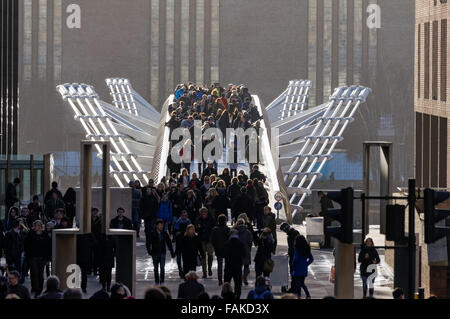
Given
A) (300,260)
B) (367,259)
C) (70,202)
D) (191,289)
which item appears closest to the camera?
(191,289)

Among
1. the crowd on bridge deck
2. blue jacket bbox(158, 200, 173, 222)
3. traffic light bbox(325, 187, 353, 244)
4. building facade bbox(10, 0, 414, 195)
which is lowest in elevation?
blue jacket bbox(158, 200, 173, 222)

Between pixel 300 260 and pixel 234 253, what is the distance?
1092 millimetres

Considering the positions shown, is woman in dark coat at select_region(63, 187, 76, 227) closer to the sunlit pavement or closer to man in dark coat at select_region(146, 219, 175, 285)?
the sunlit pavement

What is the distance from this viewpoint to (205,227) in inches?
953

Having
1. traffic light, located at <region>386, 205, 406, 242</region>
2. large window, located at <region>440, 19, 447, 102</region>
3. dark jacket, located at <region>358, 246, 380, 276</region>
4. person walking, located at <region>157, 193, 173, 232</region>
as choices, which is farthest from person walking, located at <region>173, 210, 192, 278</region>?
large window, located at <region>440, 19, 447, 102</region>

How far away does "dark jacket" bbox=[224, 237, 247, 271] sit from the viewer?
21281 mm

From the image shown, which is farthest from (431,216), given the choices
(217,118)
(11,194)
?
(217,118)

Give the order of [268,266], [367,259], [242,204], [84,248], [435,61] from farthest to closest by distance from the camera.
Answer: [435,61]
[242,204]
[84,248]
[367,259]
[268,266]

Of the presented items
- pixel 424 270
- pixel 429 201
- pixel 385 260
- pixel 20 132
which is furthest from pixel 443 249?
pixel 20 132

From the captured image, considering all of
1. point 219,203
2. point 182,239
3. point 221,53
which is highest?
point 221,53

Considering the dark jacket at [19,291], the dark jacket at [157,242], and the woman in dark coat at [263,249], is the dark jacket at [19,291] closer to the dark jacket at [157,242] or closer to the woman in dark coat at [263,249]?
the woman in dark coat at [263,249]

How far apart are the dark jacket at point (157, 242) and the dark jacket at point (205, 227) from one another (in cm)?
96

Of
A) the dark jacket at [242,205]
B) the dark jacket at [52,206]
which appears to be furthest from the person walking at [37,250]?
the dark jacket at [242,205]

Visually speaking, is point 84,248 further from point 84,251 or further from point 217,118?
point 217,118
